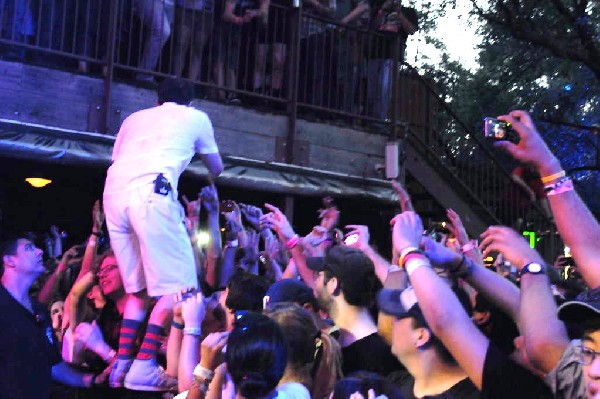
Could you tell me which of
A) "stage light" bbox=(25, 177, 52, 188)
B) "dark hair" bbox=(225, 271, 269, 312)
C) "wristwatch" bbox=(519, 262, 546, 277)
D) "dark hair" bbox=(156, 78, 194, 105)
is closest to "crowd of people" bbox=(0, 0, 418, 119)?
"stage light" bbox=(25, 177, 52, 188)

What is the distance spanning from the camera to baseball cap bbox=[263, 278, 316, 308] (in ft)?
13.7

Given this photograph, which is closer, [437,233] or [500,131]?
[500,131]

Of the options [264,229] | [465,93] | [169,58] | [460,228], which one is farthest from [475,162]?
[465,93]

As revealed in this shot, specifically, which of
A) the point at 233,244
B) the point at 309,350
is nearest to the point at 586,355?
the point at 309,350

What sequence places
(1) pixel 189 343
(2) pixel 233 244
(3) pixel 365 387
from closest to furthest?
1. (3) pixel 365 387
2. (1) pixel 189 343
3. (2) pixel 233 244

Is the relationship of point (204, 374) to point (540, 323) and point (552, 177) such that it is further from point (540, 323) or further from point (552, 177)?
point (552, 177)

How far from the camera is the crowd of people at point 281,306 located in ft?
9.04

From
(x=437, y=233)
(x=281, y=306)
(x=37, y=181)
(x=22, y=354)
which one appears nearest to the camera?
(x=281, y=306)

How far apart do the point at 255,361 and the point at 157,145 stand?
2.55 metres

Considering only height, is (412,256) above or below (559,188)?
below

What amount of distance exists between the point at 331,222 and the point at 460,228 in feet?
4.14

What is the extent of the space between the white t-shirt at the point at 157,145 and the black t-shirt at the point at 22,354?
0.97 m

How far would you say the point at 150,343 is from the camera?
4.69m

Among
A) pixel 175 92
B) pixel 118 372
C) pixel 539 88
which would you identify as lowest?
pixel 118 372
